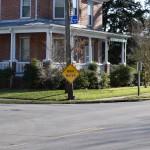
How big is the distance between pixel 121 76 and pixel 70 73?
12.3 m

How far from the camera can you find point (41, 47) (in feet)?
115

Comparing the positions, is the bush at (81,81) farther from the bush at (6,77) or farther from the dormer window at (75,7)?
the dormer window at (75,7)

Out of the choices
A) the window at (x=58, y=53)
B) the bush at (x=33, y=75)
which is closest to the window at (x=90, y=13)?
the window at (x=58, y=53)

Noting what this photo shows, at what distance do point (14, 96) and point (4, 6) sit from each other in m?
11.9

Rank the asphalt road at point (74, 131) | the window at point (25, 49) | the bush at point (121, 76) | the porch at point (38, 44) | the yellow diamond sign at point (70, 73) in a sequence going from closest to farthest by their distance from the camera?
the asphalt road at point (74, 131) → the yellow diamond sign at point (70, 73) → the porch at point (38, 44) → the window at point (25, 49) → the bush at point (121, 76)

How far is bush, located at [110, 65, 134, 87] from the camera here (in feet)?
124

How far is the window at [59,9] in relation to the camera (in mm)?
35969

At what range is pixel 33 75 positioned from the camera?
103 ft

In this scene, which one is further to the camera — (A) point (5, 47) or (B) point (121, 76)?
(B) point (121, 76)

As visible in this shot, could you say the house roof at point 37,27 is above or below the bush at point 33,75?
above

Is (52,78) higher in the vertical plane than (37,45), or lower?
lower

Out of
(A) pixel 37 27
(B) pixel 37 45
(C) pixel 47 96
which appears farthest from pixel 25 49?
(C) pixel 47 96

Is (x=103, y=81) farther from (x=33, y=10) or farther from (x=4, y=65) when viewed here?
(x=33, y=10)

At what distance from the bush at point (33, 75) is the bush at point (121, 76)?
8434mm
